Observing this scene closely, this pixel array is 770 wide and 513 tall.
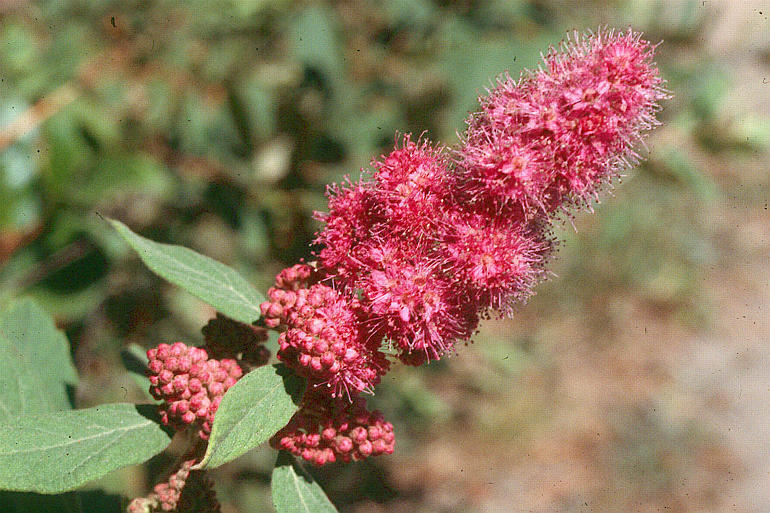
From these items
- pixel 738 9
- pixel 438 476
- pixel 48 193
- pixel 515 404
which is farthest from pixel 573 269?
pixel 48 193

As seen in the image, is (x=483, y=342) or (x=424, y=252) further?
Answer: (x=483, y=342)

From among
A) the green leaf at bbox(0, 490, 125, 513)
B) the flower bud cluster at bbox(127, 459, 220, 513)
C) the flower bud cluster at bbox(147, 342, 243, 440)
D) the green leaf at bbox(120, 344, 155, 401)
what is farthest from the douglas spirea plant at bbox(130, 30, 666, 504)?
the green leaf at bbox(0, 490, 125, 513)

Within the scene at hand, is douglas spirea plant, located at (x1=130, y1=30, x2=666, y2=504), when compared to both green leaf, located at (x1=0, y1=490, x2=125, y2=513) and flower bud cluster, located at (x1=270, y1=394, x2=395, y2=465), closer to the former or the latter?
flower bud cluster, located at (x1=270, y1=394, x2=395, y2=465)

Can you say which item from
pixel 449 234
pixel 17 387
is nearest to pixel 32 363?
pixel 17 387

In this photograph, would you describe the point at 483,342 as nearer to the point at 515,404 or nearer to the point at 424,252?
the point at 515,404

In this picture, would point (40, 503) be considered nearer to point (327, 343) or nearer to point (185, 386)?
point (185, 386)

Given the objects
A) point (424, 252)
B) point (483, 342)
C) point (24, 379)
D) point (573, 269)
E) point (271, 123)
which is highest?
point (573, 269)

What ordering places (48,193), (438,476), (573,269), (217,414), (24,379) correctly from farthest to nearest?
(573,269) → (438,476) → (48,193) → (24,379) → (217,414)
